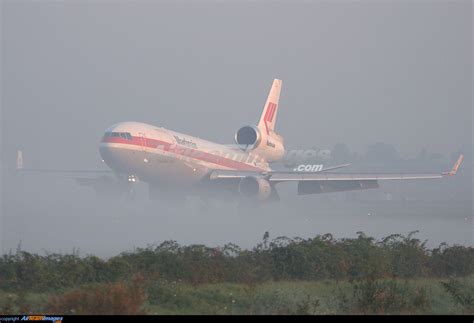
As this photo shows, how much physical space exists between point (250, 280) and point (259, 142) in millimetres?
29836

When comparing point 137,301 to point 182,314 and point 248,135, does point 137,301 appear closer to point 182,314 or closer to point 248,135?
point 182,314

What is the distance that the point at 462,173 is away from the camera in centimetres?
6538

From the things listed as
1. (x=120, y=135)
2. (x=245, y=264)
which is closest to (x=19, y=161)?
(x=120, y=135)

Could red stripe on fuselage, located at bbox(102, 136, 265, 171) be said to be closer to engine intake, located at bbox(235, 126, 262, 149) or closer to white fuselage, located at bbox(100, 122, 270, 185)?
white fuselage, located at bbox(100, 122, 270, 185)

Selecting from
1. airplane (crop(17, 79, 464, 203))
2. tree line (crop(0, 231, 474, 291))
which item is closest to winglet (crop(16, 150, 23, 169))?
airplane (crop(17, 79, 464, 203))

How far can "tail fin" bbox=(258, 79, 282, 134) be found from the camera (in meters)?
49.5

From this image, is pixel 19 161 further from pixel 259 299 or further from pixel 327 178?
pixel 259 299

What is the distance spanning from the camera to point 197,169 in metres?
41.7

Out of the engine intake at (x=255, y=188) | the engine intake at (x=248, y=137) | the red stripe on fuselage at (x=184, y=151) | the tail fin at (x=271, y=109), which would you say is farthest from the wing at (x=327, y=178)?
the tail fin at (x=271, y=109)

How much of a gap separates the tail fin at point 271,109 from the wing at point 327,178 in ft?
20.3

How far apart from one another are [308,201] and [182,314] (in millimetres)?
33774

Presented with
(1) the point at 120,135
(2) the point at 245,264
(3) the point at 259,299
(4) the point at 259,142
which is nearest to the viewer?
(3) the point at 259,299

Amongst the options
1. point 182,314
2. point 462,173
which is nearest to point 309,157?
point 462,173

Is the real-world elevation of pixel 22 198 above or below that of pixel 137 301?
above
